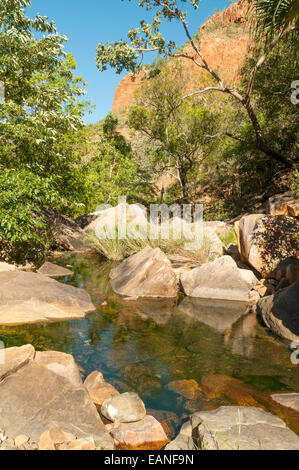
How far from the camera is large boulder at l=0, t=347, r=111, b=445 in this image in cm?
302

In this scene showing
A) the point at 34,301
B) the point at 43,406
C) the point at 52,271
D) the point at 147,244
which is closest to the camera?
the point at 43,406

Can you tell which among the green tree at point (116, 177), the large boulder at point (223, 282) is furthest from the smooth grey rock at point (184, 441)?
the green tree at point (116, 177)

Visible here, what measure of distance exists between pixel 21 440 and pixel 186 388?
6.31 feet

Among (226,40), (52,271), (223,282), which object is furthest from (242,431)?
(226,40)

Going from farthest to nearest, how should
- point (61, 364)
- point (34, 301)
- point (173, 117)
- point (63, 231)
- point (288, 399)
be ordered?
point (173, 117) → point (63, 231) → point (34, 301) → point (61, 364) → point (288, 399)

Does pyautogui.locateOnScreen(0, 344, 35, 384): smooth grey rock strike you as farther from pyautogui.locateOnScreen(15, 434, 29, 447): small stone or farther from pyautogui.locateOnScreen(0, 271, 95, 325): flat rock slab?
pyautogui.locateOnScreen(0, 271, 95, 325): flat rock slab

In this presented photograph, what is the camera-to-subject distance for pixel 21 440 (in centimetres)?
285

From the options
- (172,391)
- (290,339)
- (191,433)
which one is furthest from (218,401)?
(290,339)

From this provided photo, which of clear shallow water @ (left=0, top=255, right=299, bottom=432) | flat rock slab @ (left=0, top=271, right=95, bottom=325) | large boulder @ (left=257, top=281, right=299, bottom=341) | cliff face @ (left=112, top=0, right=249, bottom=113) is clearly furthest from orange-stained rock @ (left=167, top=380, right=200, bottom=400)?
cliff face @ (left=112, top=0, right=249, bottom=113)

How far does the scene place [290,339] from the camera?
5426mm

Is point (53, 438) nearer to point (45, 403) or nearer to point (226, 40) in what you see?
point (45, 403)

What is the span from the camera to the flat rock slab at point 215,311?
6.45 meters
